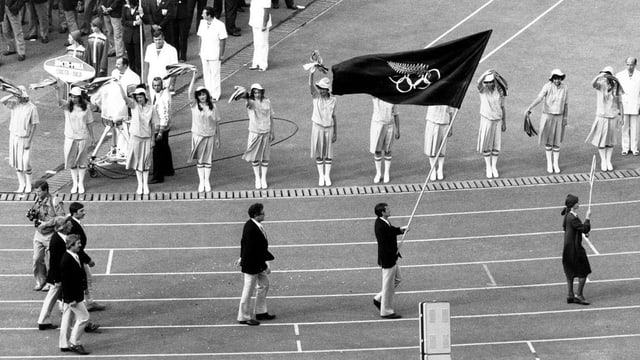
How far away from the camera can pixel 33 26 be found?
33.9 metres

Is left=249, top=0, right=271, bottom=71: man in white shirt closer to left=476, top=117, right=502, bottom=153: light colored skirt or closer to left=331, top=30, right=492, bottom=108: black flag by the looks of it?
left=476, top=117, right=502, bottom=153: light colored skirt

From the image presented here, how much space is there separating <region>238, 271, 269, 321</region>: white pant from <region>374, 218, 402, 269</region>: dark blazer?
1.71m

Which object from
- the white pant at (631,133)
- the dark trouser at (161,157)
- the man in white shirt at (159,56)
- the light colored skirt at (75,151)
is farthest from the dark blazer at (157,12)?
the white pant at (631,133)

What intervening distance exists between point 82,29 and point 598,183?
44.6ft

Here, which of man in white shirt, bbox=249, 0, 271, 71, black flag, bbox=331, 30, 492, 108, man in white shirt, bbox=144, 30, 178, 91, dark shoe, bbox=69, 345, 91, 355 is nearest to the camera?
dark shoe, bbox=69, 345, 91, 355

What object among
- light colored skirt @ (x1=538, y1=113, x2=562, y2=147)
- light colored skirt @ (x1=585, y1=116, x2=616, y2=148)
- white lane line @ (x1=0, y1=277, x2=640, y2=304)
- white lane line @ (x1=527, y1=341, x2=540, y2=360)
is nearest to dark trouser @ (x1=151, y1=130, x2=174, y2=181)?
white lane line @ (x1=0, y1=277, x2=640, y2=304)

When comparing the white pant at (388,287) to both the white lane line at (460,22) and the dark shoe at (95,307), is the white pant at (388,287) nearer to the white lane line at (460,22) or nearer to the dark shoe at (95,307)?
the dark shoe at (95,307)

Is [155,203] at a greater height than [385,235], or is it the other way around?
[385,235]

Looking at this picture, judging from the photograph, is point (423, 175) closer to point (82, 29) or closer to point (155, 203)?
point (155, 203)

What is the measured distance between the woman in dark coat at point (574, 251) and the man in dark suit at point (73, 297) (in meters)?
7.05

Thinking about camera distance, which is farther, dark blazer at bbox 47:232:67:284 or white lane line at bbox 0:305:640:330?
white lane line at bbox 0:305:640:330

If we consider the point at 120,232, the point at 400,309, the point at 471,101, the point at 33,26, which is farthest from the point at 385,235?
the point at 33,26

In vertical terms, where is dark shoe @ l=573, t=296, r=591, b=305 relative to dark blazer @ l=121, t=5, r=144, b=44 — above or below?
below

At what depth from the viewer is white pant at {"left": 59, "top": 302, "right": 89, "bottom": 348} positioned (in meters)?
19.8
